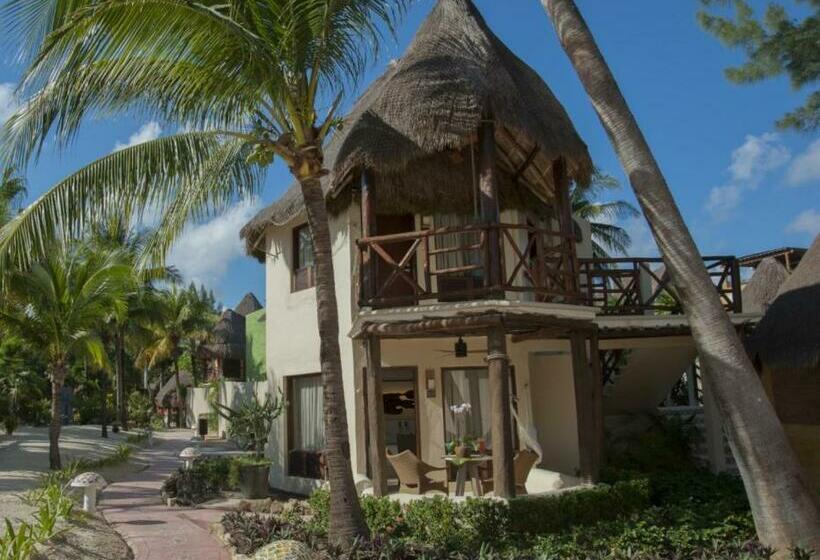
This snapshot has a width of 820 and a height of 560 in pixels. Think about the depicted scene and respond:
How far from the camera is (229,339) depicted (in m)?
36.6

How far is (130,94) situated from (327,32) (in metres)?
2.30

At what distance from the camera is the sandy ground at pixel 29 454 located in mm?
11406

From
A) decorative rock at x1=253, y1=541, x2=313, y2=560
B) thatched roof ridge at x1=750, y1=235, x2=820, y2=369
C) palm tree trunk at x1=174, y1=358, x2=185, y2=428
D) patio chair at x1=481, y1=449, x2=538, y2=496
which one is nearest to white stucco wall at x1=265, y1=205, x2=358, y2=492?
patio chair at x1=481, y1=449, x2=538, y2=496

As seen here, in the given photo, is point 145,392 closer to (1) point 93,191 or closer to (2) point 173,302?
(2) point 173,302

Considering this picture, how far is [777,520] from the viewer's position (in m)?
7.48

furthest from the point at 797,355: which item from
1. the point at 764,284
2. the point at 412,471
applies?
the point at 764,284

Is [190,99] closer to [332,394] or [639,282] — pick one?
[332,394]

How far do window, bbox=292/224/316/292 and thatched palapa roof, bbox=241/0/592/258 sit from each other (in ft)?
2.10

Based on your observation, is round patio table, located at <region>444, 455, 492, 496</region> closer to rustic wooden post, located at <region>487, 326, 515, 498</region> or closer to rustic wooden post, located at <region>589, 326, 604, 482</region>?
rustic wooden post, located at <region>487, 326, 515, 498</region>

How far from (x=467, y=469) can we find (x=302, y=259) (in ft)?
18.5

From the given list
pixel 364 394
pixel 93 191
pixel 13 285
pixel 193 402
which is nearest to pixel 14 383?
pixel 13 285

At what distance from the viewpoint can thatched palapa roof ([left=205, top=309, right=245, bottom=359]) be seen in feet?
120

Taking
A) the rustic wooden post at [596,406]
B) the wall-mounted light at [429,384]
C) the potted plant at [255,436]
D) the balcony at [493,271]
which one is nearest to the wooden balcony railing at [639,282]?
the balcony at [493,271]

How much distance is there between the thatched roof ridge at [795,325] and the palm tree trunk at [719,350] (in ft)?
16.3
